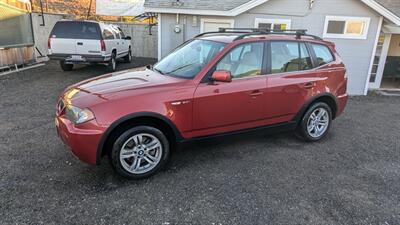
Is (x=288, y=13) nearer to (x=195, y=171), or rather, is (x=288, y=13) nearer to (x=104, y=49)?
(x=104, y=49)

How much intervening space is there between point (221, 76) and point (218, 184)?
1.35 metres

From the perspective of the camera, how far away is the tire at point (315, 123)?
186 inches

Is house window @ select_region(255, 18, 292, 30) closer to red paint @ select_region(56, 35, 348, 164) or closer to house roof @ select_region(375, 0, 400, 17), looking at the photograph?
house roof @ select_region(375, 0, 400, 17)

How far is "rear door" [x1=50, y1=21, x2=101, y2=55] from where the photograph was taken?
9508mm

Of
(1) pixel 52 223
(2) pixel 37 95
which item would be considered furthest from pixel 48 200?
(2) pixel 37 95

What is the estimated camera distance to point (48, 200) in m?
3.05

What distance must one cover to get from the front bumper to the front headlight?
0.04 metres

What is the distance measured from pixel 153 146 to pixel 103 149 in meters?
0.59

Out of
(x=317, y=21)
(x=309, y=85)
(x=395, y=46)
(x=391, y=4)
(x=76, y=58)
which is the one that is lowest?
(x=76, y=58)

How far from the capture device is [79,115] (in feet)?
10.4

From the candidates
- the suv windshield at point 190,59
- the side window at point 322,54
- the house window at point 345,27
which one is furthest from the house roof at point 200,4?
the suv windshield at point 190,59

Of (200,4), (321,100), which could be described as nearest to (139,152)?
(321,100)

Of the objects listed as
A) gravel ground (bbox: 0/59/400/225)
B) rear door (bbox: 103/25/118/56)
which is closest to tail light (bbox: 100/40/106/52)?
rear door (bbox: 103/25/118/56)

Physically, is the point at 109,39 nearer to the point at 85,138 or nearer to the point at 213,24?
the point at 213,24
